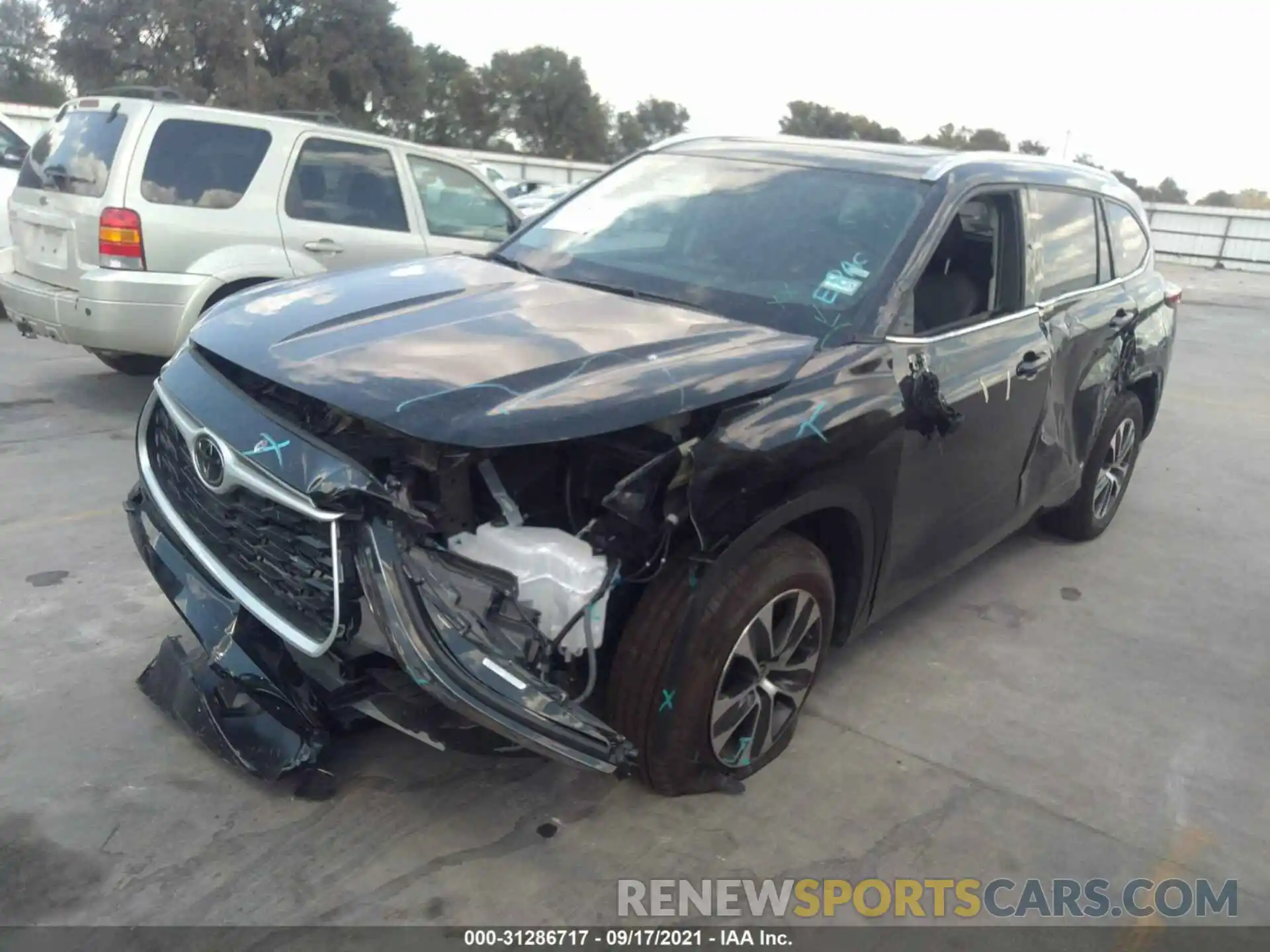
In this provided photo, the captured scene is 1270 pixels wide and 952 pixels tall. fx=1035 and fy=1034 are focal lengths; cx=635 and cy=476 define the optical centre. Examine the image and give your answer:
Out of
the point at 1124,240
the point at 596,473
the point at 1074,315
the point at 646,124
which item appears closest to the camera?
the point at 596,473

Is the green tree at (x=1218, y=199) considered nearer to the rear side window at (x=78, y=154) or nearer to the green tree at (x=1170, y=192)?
the green tree at (x=1170, y=192)

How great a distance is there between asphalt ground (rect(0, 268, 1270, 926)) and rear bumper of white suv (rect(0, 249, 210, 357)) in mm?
1308

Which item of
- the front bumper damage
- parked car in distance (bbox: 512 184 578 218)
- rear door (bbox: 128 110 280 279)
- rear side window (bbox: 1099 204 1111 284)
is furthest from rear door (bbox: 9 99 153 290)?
parked car in distance (bbox: 512 184 578 218)

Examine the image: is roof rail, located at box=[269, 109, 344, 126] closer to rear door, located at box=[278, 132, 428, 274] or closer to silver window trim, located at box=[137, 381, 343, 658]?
rear door, located at box=[278, 132, 428, 274]

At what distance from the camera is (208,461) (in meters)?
2.72

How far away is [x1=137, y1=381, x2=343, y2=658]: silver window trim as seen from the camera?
249 centimetres

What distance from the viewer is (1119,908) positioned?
2.86 meters

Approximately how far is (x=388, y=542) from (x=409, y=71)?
46.4 metres

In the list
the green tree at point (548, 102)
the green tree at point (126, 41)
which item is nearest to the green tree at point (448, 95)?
the green tree at point (548, 102)

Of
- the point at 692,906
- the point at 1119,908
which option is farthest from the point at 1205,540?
the point at 692,906

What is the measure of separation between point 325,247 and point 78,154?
150cm

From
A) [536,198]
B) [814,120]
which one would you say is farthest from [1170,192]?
[536,198]

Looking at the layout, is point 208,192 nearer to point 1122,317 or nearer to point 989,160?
point 989,160

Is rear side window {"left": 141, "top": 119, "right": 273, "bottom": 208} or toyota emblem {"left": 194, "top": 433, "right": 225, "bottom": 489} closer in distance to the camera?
toyota emblem {"left": 194, "top": 433, "right": 225, "bottom": 489}
